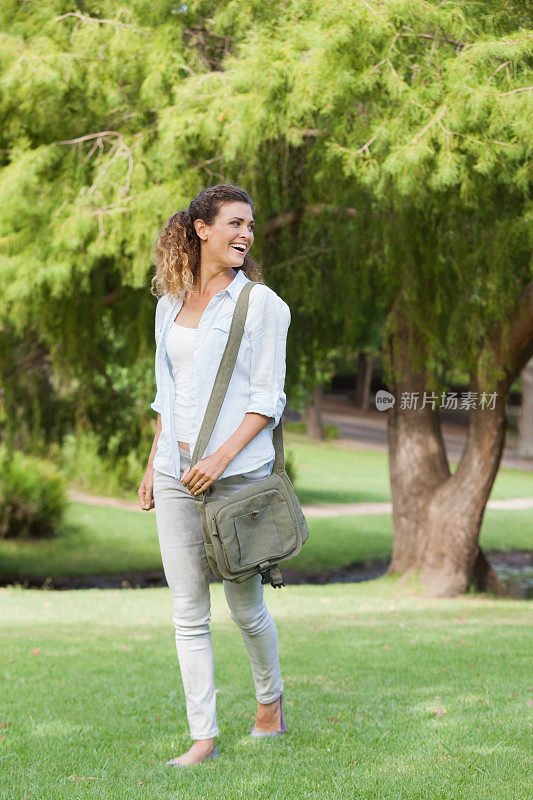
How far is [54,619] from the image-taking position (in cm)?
766

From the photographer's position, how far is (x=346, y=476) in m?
25.4

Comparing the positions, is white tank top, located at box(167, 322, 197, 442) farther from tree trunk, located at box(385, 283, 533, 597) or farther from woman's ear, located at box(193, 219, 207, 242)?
tree trunk, located at box(385, 283, 533, 597)

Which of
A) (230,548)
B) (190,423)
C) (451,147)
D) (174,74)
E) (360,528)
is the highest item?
(174,74)

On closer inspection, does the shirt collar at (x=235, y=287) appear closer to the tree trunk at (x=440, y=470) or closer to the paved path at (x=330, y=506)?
the tree trunk at (x=440, y=470)

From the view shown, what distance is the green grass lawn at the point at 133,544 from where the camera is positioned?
564 inches

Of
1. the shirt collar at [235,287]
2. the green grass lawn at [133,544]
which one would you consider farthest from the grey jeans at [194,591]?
the green grass lawn at [133,544]

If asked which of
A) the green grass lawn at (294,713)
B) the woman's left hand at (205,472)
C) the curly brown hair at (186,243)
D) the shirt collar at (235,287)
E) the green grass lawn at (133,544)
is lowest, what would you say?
the green grass lawn at (133,544)

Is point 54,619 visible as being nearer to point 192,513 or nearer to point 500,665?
point 500,665

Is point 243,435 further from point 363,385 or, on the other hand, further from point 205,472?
point 363,385

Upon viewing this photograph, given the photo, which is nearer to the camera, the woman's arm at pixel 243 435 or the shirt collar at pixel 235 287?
the woman's arm at pixel 243 435

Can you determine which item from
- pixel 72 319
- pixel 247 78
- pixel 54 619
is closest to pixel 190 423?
pixel 247 78

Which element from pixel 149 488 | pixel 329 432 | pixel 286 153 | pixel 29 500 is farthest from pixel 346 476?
pixel 149 488

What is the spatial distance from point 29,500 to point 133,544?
192 cm

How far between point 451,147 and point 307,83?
1082mm
